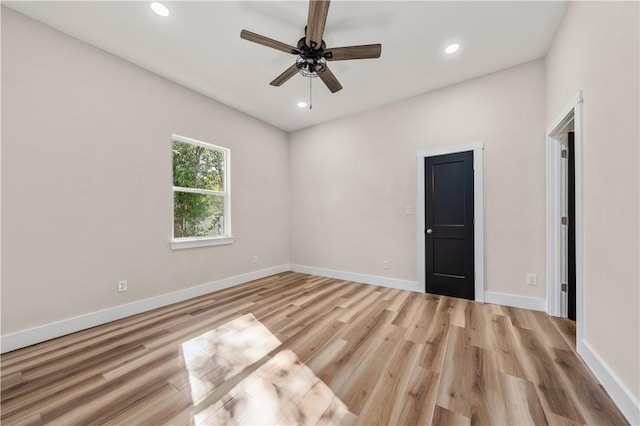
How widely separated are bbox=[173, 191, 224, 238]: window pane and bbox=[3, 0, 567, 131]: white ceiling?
62.8 inches

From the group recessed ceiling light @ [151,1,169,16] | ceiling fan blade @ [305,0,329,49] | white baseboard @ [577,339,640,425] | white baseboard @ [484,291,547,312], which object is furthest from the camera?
white baseboard @ [484,291,547,312]

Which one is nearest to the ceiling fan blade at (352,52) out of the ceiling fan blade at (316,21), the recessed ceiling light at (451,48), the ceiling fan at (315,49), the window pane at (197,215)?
the ceiling fan at (315,49)

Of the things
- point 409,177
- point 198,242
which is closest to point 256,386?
point 198,242

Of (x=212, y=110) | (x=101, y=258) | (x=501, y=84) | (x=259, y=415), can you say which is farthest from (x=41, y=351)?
(x=501, y=84)

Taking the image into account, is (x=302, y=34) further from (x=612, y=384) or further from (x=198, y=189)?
(x=612, y=384)

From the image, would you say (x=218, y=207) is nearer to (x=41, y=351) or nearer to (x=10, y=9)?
(x=41, y=351)

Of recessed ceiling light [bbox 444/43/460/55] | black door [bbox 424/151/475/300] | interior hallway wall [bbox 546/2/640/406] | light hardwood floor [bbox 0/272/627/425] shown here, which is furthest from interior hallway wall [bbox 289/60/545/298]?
interior hallway wall [bbox 546/2/640/406]

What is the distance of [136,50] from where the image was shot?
2672mm

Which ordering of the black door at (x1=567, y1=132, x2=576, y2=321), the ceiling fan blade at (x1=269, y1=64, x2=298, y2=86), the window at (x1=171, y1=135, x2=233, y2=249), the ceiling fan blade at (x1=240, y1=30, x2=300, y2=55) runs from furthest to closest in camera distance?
the window at (x1=171, y1=135, x2=233, y2=249) → the black door at (x1=567, y1=132, x2=576, y2=321) → the ceiling fan blade at (x1=269, y1=64, x2=298, y2=86) → the ceiling fan blade at (x1=240, y1=30, x2=300, y2=55)

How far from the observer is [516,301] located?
2.97 meters

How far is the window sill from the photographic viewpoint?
329 cm

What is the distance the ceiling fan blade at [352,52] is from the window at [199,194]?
2.43 meters

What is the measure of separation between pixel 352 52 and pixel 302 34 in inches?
26.6

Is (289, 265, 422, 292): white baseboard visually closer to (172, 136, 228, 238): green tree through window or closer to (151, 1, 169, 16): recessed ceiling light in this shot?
(172, 136, 228, 238): green tree through window
